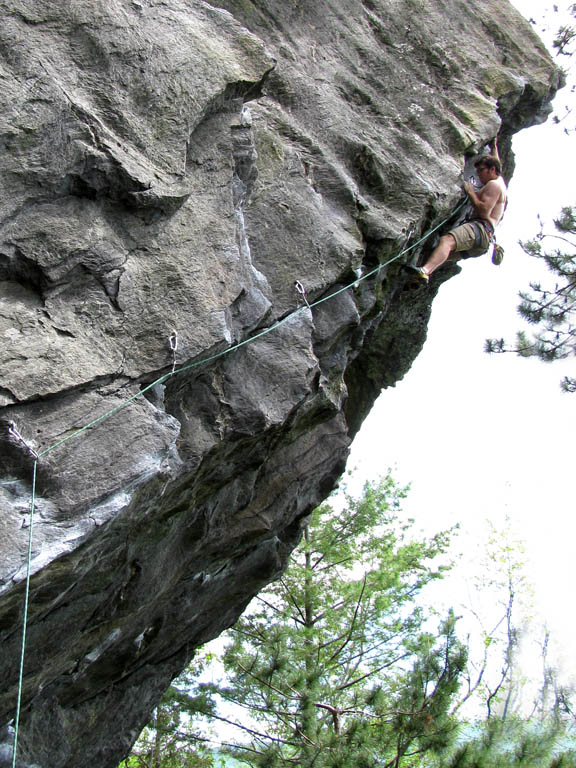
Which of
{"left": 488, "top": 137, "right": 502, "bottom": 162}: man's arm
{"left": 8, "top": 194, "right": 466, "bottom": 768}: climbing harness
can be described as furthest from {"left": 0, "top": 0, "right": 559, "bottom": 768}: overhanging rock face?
{"left": 488, "top": 137, "right": 502, "bottom": 162}: man's arm

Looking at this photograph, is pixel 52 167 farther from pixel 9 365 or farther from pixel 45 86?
pixel 9 365

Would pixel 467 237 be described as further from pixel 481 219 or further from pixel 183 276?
pixel 183 276

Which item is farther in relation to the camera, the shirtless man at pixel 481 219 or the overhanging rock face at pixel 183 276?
the shirtless man at pixel 481 219

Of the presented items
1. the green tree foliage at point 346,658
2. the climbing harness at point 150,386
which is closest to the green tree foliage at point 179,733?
the green tree foliage at point 346,658

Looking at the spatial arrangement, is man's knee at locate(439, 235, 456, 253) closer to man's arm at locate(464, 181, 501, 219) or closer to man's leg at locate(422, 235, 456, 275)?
man's leg at locate(422, 235, 456, 275)

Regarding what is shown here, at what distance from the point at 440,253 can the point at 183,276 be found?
115 inches

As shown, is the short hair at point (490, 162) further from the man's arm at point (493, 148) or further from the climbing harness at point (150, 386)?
the climbing harness at point (150, 386)

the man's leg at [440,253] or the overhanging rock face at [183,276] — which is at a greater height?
the man's leg at [440,253]

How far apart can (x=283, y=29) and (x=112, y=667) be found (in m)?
5.08

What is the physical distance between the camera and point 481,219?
6.62 m

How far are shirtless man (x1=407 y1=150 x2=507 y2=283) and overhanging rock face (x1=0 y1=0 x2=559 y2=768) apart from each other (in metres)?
0.35

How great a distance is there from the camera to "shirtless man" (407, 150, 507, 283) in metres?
6.30

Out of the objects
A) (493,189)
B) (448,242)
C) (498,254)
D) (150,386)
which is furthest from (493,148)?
(150,386)

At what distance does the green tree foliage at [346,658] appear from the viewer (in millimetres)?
6367
